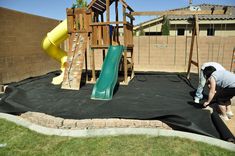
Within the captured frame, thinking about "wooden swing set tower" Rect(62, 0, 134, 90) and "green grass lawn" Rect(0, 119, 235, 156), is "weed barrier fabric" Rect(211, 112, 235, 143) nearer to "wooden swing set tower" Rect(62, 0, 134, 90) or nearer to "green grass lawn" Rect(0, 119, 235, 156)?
"green grass lawn" Rect(0, 119, 235, 156)

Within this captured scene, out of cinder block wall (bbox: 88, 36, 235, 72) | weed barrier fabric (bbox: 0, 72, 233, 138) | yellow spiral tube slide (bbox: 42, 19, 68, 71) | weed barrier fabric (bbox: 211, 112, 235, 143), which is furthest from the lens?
cinder block wall (bbox: 88, 36, 235, 72)

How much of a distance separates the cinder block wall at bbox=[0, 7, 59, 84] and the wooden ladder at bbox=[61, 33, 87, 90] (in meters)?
2.39

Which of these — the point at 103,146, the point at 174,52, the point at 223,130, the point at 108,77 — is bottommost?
the point at 103,146

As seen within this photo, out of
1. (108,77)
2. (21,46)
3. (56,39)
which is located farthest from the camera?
(21,46)

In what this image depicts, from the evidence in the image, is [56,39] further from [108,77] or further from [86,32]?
[108,77]

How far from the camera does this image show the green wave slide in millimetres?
5324

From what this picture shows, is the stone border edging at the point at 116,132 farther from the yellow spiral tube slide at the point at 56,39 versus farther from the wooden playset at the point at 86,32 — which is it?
the yellow spiral tube slide at the point at 56,39

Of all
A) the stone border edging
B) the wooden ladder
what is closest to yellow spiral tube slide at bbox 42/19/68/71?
the wooden ladder

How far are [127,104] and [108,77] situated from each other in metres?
1.36

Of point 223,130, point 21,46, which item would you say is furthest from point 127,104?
point 21,46

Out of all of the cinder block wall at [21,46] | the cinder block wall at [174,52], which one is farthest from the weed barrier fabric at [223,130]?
the cinder block wall at [21,46]

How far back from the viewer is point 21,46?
8109 millimetres

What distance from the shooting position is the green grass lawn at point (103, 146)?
3109 millimetres

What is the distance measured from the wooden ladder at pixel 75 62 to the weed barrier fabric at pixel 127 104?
12.1 inches
